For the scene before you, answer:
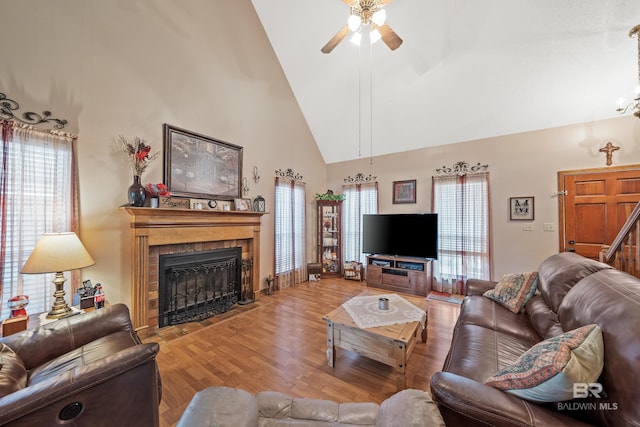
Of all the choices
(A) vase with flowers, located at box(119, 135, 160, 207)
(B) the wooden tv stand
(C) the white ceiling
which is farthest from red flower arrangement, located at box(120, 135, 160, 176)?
(B) the wooden tv stand

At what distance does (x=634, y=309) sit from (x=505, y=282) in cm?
157

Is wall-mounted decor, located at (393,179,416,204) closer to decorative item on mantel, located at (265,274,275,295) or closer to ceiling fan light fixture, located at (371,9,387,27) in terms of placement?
decorative item on mantel, located at (265,274,275,295)

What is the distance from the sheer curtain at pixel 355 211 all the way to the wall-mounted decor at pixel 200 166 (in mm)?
2500

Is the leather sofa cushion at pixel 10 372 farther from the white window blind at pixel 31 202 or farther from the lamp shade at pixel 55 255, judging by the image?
the white window blind at pixel 31 202

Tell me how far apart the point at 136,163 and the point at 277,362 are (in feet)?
8.27

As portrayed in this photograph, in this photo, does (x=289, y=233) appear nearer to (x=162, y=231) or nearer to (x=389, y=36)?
(x=162, y=231)

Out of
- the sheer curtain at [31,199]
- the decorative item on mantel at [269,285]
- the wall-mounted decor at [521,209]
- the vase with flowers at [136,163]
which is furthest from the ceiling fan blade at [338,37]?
the wall-mounted decor at [521,209]

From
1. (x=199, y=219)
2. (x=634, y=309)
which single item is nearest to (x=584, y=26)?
(x=634, y=309)

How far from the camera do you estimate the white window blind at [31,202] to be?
1.91 m

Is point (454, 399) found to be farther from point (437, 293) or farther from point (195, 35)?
point (195, 35)

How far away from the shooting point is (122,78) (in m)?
2.53

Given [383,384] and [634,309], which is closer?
[634,309]

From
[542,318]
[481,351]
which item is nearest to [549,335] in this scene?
[542,318]

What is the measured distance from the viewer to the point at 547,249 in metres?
3.57
